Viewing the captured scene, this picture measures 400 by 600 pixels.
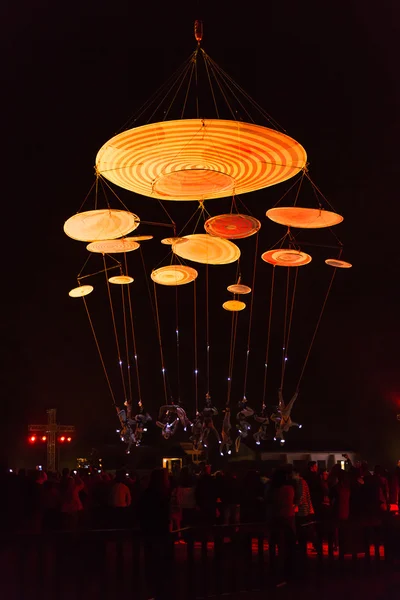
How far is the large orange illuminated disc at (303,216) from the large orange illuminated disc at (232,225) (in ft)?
1.45

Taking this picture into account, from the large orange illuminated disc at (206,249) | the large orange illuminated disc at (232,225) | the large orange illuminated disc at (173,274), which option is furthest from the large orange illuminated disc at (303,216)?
the large orange illuminated disc at (173,274)

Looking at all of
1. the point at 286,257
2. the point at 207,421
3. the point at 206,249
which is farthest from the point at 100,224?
the point at 207,421

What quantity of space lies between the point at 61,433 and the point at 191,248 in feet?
45.9

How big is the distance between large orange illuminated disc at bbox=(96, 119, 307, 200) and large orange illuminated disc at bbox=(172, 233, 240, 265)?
4.98 ft

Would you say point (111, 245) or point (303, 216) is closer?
point (303, 216)

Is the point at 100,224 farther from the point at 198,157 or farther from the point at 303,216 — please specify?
the point at 303,216

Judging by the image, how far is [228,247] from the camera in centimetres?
1368

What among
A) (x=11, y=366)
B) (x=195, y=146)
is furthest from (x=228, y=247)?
(x=11, y=366)

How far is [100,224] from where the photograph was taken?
11641 millimetres

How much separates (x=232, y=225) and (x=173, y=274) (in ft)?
9.42

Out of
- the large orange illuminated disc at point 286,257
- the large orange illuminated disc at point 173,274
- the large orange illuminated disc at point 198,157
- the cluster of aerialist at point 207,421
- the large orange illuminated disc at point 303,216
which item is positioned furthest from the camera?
the cluster of aerialist at point 207,421

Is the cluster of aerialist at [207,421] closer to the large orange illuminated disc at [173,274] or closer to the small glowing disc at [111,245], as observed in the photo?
the large orange illuminated disc at [173,274]

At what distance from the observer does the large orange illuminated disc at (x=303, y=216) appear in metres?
11.7

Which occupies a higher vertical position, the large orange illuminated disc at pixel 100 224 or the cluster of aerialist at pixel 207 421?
the large orange illuminated disc at pixel 100 224
